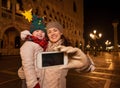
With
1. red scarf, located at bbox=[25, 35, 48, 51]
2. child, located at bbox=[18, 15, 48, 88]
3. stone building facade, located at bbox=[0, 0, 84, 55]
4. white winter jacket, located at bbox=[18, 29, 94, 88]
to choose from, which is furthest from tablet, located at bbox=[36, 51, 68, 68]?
stone building facade, located at bbox=[0, 0, 84, 55]

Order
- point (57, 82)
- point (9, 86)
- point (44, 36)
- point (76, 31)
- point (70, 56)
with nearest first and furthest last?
point (70, 56) < point (57, 82) < point (44, 36) < point (9, 86) < point (76, 31)

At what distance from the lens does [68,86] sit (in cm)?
755

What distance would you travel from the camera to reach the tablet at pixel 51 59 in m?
2.00

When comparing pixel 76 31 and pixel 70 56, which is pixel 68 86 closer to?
pixel 70 56

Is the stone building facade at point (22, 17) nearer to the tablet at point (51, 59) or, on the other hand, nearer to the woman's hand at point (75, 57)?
the tablet at point (51, 59)

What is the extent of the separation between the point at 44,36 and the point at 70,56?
38.2 inches

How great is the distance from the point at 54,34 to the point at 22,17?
25395 mm

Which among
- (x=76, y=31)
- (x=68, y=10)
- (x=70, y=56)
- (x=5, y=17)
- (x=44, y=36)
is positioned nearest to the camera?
(x=70, y=56)

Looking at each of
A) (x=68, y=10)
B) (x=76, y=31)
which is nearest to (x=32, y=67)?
(x=68, y=10)

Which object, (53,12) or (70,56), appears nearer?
(70,56)

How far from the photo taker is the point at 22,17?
27.2m

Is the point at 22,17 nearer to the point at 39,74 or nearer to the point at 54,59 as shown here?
the point at 39,74

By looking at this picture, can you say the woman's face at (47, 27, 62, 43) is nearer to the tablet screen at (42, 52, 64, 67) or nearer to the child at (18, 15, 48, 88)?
the child at (18, 15, 48, 88)

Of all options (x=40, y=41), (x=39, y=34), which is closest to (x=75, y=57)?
(x=40, y=41)
